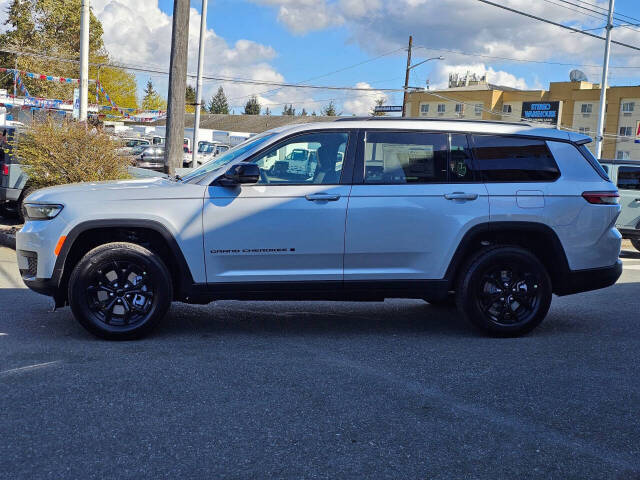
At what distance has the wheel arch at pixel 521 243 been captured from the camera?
20.3 ft

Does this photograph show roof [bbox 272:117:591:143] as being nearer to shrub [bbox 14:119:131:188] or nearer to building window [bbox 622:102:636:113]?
shrub [bbox 14:119:131:188]

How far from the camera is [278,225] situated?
592cm

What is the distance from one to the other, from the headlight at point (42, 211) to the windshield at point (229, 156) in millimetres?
1055

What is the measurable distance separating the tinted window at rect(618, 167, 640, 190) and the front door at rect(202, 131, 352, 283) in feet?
33.2

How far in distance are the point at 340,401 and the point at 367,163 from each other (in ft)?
7.65

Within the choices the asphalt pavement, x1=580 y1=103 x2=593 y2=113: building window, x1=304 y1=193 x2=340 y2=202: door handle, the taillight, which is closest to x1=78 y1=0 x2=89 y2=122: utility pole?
the asphalt pavement

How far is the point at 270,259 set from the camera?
596 cm

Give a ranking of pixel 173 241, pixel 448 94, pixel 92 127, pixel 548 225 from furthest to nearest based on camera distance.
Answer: pixel 448 94 → pixel 92 127 → pixel 548 225 → pixel 173 241

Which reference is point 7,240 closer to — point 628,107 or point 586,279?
point 586,279

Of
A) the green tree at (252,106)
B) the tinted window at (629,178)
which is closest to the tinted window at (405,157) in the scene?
the tinted window at (629,178)

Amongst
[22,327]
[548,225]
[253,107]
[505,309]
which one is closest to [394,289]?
[505,309]

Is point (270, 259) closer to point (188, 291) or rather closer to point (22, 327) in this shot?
point (188, 291)

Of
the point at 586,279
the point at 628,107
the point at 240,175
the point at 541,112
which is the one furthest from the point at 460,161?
the point at 628,107

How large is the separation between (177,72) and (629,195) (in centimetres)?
894
